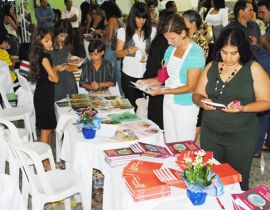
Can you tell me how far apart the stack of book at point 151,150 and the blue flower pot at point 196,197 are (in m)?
0.47

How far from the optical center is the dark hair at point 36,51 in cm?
312

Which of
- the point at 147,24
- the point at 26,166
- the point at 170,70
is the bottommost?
the point at 26,166

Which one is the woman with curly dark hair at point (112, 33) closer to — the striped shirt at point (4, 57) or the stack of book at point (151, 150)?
the striped shirt at point (4, 57)

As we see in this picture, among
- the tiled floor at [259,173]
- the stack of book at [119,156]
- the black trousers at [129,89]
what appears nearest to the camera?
the stack of book at [119,156]

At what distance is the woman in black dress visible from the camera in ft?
10.3

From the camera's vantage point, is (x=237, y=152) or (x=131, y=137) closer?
(x=237, y=152)

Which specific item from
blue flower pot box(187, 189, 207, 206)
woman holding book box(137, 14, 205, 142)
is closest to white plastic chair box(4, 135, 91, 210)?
woman holding book box(137, 14, 205, 142)

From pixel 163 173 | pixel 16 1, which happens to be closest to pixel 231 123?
pixel 163 173

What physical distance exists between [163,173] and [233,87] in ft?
2.31

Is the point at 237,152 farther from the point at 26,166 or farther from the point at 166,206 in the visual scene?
the point at 26,166

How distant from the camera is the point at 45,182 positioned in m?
2.31

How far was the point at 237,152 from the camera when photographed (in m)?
2.26

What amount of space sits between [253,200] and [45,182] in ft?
4.25

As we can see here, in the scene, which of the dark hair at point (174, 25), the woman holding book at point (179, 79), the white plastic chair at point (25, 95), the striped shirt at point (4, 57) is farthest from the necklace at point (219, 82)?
the striped shirt at point (4, 57)
